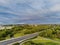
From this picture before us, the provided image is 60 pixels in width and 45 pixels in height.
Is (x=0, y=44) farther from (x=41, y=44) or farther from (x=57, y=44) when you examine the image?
(x=57, y=44)

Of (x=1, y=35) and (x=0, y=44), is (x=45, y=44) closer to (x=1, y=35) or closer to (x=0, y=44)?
(x=0, y=44)

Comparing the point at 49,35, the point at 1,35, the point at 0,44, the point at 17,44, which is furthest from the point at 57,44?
the point at 1,35

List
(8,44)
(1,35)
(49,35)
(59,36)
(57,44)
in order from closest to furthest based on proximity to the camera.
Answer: (57,44)
(8,44)
(59,36)
(49,35)
(1,35)

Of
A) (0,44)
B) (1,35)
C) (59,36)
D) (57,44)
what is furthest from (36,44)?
(1,35)

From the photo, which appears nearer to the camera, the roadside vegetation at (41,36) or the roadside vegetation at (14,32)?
the roadside vegetation at (41,36)

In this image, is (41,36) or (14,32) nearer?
(41,36)

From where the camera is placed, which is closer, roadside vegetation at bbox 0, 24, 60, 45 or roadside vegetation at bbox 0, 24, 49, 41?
roadside vegetation at bbox 0, 24, 60, 45

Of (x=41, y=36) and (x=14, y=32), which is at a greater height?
(x=14, y=32)

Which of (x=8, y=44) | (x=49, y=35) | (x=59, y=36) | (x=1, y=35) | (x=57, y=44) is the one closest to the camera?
(x=57, y=44)

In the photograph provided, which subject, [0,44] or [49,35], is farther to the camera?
[49,35]
